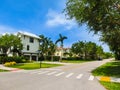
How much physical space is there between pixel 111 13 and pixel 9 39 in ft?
111

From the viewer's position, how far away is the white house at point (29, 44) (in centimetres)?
6516

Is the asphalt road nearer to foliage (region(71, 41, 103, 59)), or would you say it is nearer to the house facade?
foliage (region(71, 41, 103, 59))

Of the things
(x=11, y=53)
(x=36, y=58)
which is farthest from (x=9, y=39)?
(x=36, y=58)

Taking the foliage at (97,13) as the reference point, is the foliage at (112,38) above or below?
below

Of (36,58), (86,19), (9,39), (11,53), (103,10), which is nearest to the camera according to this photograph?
(103,10)

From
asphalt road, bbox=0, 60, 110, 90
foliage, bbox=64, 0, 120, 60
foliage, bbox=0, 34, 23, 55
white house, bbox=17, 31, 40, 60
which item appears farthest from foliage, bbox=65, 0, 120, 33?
white house, bbox=17, 31, 40, 60

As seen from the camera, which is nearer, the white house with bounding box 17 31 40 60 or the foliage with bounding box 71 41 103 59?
the white house with bounding box 17 31 40 60

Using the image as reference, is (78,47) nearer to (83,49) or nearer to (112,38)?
(83,49)

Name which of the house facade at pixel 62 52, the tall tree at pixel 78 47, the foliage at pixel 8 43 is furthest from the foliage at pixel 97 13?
the house facade at pixel 62 52

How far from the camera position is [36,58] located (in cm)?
7256

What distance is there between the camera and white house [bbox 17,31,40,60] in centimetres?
6516

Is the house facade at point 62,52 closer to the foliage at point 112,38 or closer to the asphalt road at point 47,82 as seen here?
the foliage at point 112,38

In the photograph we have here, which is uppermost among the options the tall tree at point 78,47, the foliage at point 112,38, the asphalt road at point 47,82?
the tall tree at point 78,47

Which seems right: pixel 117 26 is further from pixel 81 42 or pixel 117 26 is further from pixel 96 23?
pixel 81 42
